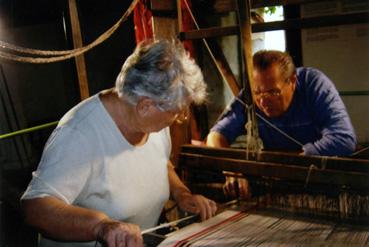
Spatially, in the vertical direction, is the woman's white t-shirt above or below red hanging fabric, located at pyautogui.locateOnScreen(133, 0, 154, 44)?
below

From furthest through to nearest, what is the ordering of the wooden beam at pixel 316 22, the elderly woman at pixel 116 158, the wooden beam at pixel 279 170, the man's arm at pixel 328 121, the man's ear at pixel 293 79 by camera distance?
the man's ear at pixel 293 79 < the man's arm at pixel 328 121 < the wooden beam at pixel 316 22 < the wooden beam at pixel 279 170 < the elderly woman at pixel 116 158

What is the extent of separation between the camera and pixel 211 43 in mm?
5305

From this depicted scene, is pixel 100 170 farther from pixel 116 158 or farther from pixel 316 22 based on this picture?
pixel 316 22

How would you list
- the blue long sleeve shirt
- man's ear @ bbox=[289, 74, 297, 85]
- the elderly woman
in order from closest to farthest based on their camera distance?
the elderly woman → the blue long sleeve shirt → man's ear @ bbox=[289, 74, 297, 85]

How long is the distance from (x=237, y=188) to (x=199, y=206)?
0.41 meters

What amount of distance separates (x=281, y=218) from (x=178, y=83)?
3.31 ft

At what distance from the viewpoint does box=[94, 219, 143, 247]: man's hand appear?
1654 mm

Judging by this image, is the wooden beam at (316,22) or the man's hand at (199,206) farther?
the man's hand at (199,206)

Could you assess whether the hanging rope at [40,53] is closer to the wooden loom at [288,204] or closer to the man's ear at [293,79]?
the wooden loom at [288,204]

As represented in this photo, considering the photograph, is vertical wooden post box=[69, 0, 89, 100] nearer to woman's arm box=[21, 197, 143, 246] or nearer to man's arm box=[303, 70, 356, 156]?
woman's arm box=[21, 197, 143, 246]

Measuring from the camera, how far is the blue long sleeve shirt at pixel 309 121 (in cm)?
294

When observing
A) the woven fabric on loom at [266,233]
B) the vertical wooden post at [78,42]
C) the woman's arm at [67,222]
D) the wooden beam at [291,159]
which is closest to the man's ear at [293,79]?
the wooden beam at [291,159]

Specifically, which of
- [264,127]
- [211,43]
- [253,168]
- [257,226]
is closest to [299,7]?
[211,43]

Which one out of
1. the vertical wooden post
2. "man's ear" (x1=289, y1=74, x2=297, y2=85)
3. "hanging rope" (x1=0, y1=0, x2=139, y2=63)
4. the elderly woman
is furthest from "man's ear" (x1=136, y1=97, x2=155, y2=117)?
"man's ear" (x1=289, y1=74, x2=297, y2=85)
